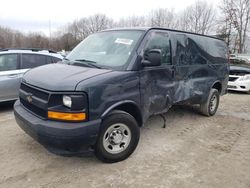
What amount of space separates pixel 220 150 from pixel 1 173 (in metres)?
3.49

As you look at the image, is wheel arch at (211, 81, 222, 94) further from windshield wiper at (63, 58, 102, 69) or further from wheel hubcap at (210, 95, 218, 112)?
windshield wiper at (63, 58, 102, 69)

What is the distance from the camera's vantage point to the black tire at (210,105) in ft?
19.8

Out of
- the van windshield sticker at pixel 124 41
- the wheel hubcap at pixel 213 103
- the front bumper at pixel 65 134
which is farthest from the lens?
the wheel hubcap at pixel 213 103

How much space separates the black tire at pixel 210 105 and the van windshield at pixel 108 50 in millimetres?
2939

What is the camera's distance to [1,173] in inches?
131

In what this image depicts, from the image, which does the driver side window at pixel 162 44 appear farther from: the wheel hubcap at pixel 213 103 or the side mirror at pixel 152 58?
the wheel hubcap at pixel 213 103

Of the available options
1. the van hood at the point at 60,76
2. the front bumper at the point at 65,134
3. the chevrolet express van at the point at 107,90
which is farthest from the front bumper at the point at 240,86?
the front bumper at the point at 65,134

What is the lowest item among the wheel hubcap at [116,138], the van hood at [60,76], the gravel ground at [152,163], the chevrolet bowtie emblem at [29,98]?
the gravel ground at [152,163]

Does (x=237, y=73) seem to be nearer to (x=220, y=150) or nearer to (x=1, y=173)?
(x=220, y=150)

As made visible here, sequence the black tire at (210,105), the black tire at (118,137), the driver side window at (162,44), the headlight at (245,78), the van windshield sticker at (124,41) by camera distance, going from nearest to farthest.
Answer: the black tire at (118,137) → the van windshield sticker at (124,41) → the driver side window at (162,44) → the black tire at (210,105) → the headlight at (245,78)

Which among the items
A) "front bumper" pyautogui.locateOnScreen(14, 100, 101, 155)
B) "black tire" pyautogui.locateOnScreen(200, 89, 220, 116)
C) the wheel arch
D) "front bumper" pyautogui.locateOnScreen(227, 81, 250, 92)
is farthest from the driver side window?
"front bumper" pyautogui.locateOnScreen(227, 81, 250, 92)

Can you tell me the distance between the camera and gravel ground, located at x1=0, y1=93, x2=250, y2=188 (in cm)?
319

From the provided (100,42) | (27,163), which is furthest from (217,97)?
(27,163)

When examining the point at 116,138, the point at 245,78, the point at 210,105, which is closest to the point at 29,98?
the point at 116,138
